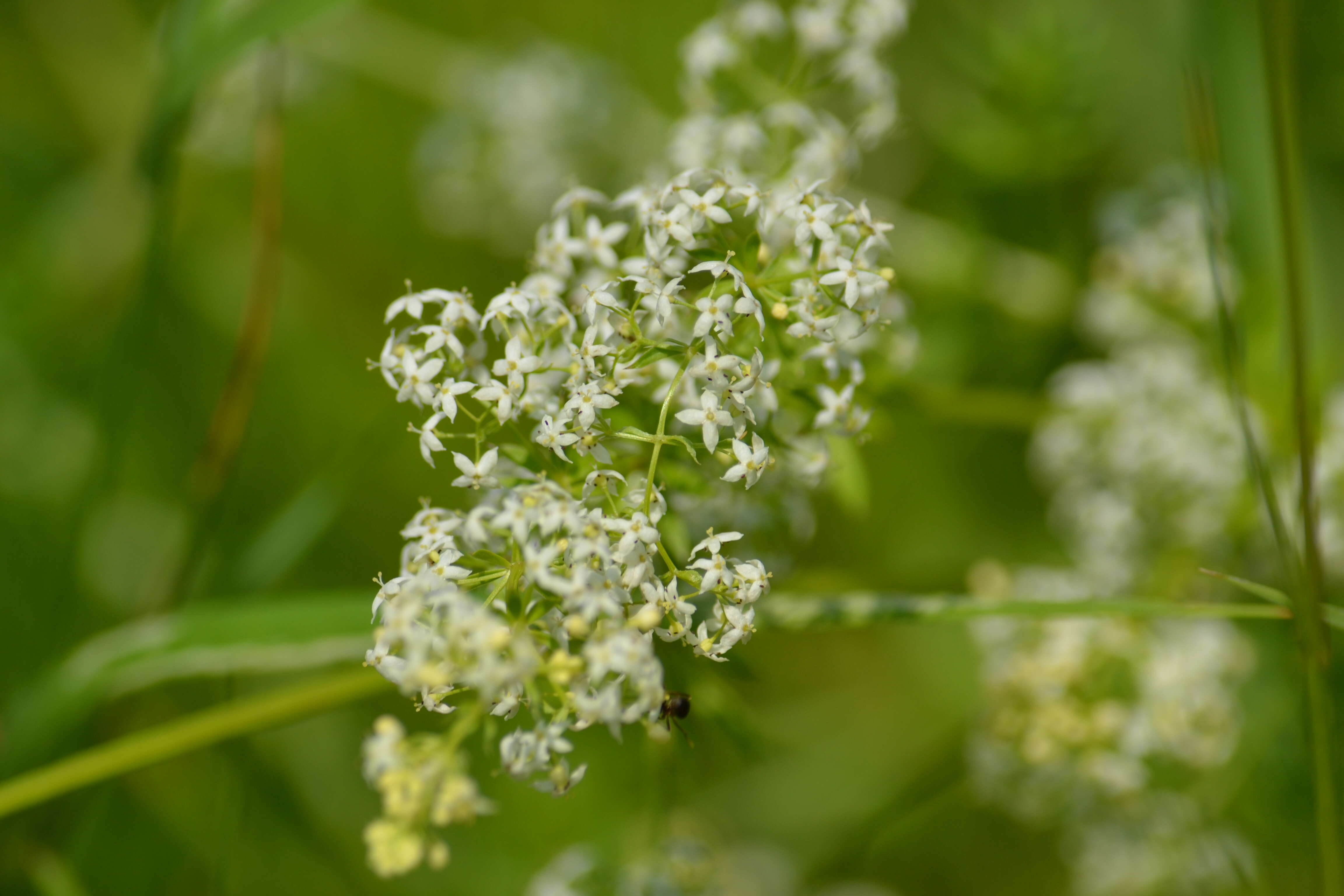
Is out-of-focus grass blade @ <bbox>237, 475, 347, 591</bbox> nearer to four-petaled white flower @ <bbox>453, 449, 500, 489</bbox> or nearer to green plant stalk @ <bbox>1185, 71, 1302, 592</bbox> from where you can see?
four-petaled white flower @ <bbox>453, 449, 500, 489</bbox>

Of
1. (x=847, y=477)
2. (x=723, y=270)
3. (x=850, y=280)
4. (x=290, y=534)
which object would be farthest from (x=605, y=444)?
(x=290, y=534)

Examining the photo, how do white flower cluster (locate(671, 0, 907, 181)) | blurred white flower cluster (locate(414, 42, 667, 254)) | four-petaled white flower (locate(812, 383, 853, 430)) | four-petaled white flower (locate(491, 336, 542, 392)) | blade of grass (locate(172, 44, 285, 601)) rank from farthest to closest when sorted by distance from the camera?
1. blurred white flower cluster (locate(414, 42, 667, 254))
2. blade of grass (locate(172, 44, 285, 601))
3. white flower cluster (locate(671, 0, 907, 181))
4. four-petaled white flower (locate(812, 383, 853, 430))
5. four-petaled white flower (locate(491, 336, 542, 392))

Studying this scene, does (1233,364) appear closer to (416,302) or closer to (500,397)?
(500,397)

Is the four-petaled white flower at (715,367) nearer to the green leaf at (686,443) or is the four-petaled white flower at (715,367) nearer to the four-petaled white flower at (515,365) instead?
the green leaf at (686,443)

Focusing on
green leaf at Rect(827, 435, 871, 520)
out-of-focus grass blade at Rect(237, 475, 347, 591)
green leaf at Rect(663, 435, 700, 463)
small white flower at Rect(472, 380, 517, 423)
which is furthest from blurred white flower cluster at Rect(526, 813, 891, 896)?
small white flower at Rect(472, 380, 517, 423)

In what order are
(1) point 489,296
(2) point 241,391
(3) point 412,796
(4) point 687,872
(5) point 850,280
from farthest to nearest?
1. (1) point 489,296
2. (2) point 241,391
3. (4) point 687,872
4. (5) point 850,280
5. (3) point 412,796

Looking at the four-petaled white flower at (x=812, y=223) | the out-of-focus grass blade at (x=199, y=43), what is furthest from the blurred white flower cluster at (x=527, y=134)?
the four-petaled white flower at (x=812, y=223)
